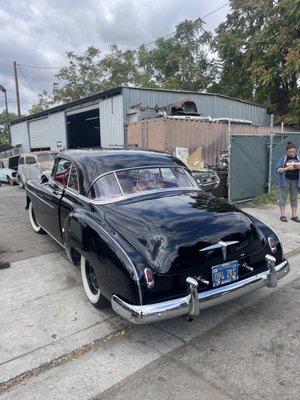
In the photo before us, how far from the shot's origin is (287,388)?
268 cm

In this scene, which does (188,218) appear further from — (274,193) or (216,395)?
(274,193)

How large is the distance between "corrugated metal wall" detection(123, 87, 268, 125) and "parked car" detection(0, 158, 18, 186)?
301 inches

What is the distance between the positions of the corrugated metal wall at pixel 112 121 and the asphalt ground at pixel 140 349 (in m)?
9.97

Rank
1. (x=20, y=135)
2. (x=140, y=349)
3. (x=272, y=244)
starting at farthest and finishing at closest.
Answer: (x=20, y=135), (x=272, y=244), (x=140, y=349)

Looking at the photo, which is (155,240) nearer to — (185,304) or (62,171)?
(185,304)

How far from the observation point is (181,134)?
1115 centimetres

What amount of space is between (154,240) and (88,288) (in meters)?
1.30

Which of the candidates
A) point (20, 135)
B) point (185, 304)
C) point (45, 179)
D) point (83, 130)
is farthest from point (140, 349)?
point (20, 135)

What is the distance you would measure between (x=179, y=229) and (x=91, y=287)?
1393 millimetres

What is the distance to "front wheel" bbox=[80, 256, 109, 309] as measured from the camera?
389 cm

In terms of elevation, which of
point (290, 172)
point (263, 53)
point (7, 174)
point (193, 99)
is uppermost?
point (263, 53)

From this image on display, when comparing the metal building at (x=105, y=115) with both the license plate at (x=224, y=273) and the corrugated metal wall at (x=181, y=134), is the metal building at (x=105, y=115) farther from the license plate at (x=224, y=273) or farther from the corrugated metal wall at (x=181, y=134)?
the license plate at (x=224, y=273)

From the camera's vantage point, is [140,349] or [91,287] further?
[91,287]

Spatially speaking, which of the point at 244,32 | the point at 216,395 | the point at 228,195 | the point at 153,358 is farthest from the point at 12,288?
the point at 244,32
